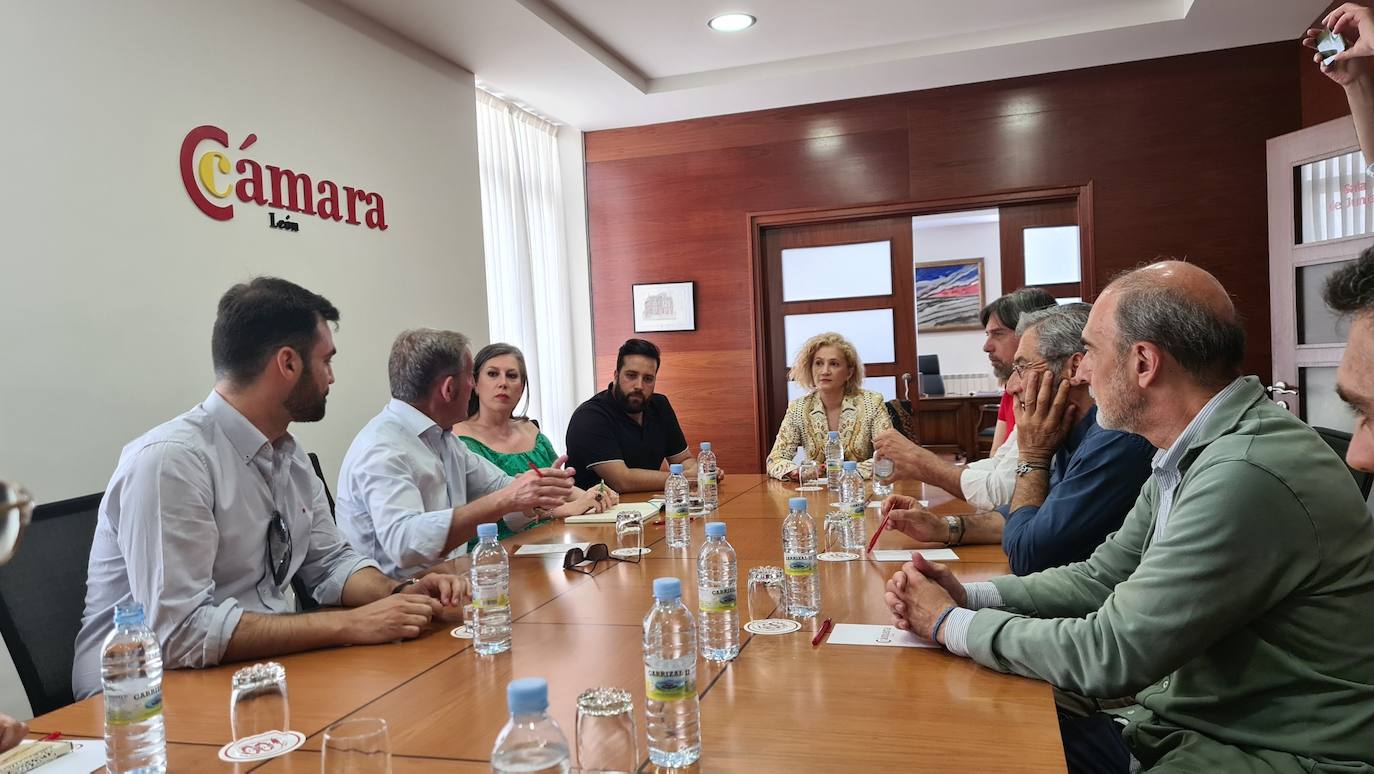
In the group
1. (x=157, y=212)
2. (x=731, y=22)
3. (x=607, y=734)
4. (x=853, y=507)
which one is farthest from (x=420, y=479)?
(x=731, y=22)

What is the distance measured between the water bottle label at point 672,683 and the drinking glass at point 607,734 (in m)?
0.05

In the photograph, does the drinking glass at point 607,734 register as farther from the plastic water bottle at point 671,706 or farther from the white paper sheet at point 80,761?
the white paper sheet at point 80,761

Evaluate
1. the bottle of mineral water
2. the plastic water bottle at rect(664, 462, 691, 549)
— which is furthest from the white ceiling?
the plastic water bottle at rect(664, 462, 691, 549)

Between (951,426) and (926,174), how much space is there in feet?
7.27

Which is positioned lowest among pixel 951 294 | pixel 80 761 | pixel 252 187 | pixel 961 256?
pixel 80 761

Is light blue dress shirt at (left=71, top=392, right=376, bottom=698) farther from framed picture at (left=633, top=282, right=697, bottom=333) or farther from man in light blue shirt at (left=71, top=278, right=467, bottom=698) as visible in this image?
framed picture at (left=633, top=282, right=697, bottom=333)

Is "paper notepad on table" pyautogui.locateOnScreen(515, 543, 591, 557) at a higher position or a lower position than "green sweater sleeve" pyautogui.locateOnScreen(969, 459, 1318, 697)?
lower

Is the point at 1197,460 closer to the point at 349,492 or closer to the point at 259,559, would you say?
the point at 259,559

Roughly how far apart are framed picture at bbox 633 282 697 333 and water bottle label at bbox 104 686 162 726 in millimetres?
5424

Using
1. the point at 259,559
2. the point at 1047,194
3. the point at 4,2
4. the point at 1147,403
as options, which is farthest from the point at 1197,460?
the point at 1047,194

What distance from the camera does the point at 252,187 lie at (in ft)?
12.1

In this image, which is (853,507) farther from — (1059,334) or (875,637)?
(875,637)

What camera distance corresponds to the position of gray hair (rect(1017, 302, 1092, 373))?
2.32 m

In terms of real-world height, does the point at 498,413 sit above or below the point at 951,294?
below
